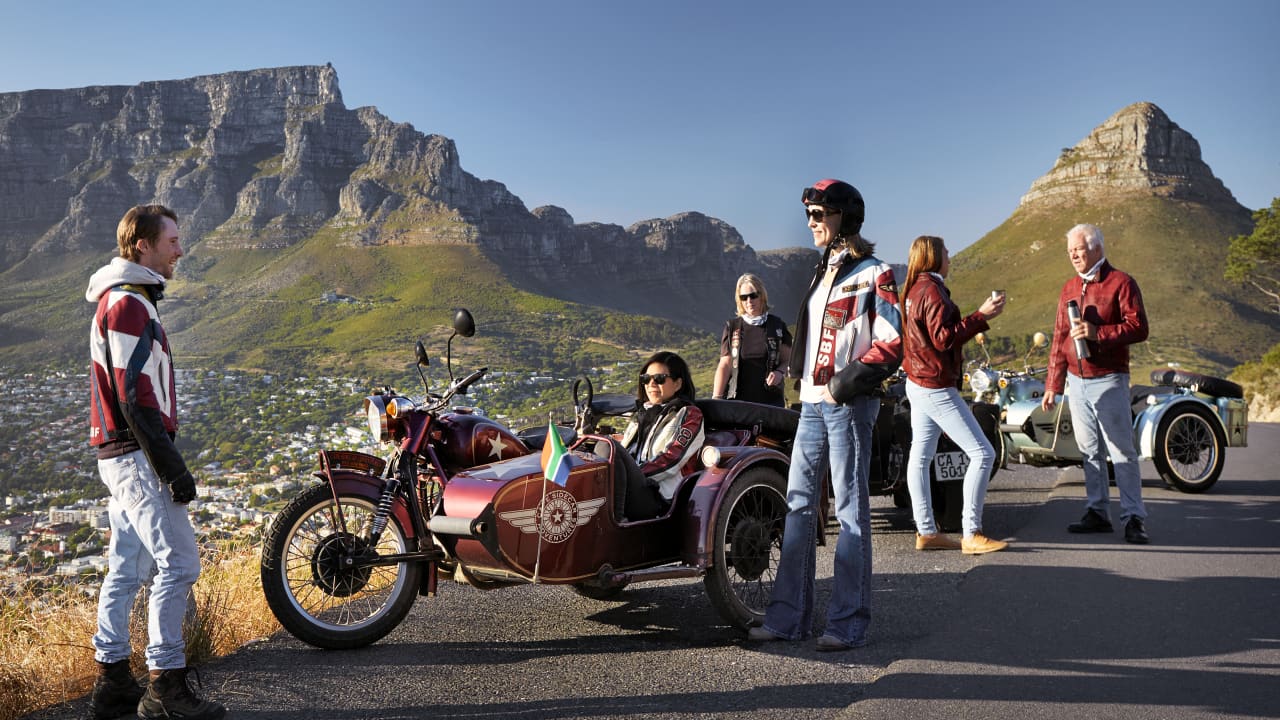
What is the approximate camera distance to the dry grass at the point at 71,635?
14.1 ft

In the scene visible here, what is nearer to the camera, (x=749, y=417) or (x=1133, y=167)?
(x=749, y=417)

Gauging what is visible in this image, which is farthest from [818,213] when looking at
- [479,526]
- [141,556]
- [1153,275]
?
[1153,275]

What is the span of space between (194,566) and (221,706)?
1.94 ft

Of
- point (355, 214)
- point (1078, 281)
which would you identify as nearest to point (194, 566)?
point (1078, 281)

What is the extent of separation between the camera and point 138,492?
13.1 feet

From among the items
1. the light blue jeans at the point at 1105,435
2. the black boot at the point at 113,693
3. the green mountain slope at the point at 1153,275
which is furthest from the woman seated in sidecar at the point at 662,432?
the green mountain slope at the point at 1153,275

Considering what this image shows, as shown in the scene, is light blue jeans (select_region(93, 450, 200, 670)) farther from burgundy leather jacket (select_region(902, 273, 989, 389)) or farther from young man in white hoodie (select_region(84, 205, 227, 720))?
burgundy leather jacket (select_region(902, 273, 989, 389))

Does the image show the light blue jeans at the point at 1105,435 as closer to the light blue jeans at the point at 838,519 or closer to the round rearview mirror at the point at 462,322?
the light blue jeans at the point at 838,519

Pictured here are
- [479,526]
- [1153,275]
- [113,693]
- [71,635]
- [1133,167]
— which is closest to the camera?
[113,693]

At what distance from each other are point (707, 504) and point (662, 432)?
65cm

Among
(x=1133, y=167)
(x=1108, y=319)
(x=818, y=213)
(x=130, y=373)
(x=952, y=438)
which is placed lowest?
(x=952, y=438)

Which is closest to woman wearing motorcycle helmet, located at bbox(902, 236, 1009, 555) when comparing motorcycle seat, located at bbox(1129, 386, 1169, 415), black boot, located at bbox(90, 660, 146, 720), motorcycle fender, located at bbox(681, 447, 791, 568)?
motorcycle fender, located at bbox(681, 447, 791, 568)

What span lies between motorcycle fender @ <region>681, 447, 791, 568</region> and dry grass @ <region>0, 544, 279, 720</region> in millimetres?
2445

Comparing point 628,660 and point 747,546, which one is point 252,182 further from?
point 628,660
